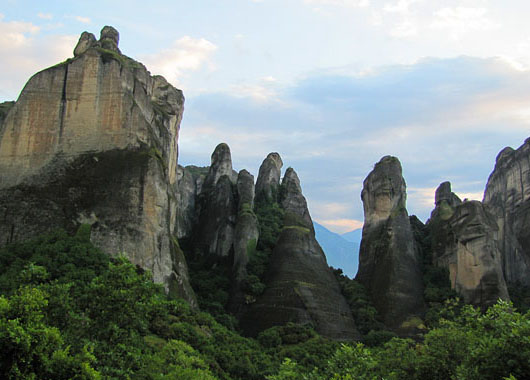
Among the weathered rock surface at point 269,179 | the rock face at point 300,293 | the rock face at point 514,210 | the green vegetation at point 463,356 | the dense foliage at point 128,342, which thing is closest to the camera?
the dense foliage at point 128,342

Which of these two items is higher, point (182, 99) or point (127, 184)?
point (182, 99)

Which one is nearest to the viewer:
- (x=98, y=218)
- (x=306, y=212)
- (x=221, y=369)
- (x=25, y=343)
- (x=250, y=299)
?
(x=25, y=343)

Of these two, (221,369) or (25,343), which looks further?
(221,369)

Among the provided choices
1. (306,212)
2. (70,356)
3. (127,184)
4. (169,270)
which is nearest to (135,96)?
(127,184)

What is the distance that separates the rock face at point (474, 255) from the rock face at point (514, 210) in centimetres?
864

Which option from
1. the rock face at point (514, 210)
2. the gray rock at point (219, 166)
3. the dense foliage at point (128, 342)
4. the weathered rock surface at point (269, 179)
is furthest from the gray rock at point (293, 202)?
the dense foliage at point (128, 342)

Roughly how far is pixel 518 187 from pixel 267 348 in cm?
4324

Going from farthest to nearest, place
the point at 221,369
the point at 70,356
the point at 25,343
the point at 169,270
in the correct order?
the point at 169,270 < the point at 221,369 < the point at 70,356 < the point at 25,343

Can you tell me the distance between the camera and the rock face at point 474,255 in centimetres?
5847

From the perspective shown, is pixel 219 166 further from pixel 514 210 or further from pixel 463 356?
pixel 463 356

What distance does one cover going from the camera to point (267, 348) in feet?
170

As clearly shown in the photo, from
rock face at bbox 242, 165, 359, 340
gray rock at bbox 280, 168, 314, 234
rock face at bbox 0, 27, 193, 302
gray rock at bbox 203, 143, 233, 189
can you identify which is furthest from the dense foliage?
gray rock at bbox 203, 143, 233, 189

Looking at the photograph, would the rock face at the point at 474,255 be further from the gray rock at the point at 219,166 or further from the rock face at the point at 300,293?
the gray rock at the point at 219,166

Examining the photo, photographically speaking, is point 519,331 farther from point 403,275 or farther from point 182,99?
point 182,99
